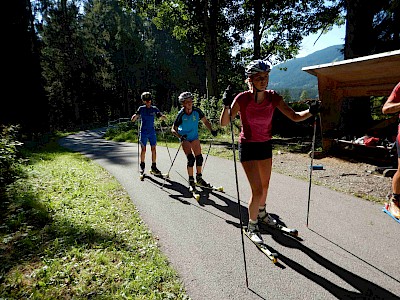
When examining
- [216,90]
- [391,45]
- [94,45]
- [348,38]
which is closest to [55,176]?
[348,38]

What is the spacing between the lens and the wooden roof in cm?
657

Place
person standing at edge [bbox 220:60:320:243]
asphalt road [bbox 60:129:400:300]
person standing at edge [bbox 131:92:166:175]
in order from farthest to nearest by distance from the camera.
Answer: person standing at edge [bbox 131:92:166:175] < person standing at edge [bbox 220:60:320:243] < asphalt road [bbox 60:129:400:300]

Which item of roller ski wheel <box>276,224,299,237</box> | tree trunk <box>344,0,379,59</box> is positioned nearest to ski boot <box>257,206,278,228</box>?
roller ski wheel <box>276,224,299,237</box>

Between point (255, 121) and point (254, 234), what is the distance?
1628mm

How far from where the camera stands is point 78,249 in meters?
3.68

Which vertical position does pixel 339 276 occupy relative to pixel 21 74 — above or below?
below

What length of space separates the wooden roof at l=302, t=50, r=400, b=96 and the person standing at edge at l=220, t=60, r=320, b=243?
163 inches

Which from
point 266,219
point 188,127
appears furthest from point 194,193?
point 266,219

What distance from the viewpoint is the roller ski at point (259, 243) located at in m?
3.41

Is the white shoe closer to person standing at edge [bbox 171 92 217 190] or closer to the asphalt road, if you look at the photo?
the asphalt road

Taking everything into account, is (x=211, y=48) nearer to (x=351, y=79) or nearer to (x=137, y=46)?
(x=351, y=79)

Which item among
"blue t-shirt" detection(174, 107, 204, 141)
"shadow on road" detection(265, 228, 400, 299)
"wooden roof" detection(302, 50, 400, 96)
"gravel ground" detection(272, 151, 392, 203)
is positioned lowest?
"shadow on road" detection(265, 228, 400, 299)

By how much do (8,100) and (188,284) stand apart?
22.9 m

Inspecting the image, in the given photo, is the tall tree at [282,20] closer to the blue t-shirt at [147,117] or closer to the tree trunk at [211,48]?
the tree trunk at [211,48]
